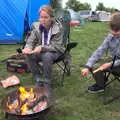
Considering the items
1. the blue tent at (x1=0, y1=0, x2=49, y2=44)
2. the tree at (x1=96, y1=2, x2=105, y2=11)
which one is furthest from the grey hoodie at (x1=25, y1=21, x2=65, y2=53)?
the tree at (x1=96, y1=2, x2=105, y2=11)

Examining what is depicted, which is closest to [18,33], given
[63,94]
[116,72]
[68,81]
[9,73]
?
[9,73]

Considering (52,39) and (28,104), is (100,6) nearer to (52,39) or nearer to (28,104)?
(52,39)

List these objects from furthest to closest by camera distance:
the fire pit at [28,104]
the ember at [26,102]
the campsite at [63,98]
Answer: the campsite at [63,98] < the ember at [26,102] < the fire pit at [28,104]

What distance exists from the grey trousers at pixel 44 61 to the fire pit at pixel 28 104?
2.43 ft

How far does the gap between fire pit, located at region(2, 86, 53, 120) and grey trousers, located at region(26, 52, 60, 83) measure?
74 centimetres

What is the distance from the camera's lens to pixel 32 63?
5129 mm

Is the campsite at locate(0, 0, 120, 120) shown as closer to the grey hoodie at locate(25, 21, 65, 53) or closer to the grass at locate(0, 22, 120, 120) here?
the grass at locate(0, 22, 120, 120)

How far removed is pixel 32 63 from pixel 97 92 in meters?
1.03

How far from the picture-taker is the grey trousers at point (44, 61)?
193 inches

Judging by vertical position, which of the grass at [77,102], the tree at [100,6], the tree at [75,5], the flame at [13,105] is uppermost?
the flame at [13,105]

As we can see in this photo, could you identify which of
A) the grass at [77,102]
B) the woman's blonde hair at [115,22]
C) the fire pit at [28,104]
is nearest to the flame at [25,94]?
the fire pit at [28,104]

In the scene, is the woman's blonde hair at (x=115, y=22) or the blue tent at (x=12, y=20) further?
the blue tent at (x=12, y=20)

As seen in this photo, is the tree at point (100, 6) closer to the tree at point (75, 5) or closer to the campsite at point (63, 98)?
the tree at point (75, 5)

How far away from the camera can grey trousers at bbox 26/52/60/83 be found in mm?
4891
